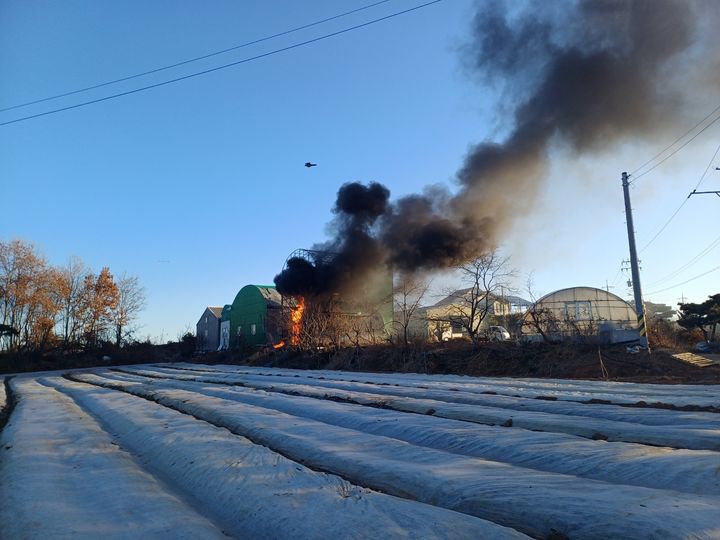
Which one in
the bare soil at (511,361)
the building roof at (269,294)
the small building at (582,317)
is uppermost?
the building roof at (269,294)

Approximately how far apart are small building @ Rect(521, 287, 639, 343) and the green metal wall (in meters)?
16.8

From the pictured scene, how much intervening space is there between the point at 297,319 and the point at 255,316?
8382 mm

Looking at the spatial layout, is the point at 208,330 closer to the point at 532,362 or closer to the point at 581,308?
the point at 581,308

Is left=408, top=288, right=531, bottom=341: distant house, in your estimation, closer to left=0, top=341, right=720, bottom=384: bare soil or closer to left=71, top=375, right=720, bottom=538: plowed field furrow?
left=0, top=341, right=720, bottom=384: bare soil

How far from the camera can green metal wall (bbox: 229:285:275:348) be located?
106 feet

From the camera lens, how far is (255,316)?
33.4 meters

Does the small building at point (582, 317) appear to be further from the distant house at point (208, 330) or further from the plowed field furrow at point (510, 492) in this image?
the distant house at point (208, 330)

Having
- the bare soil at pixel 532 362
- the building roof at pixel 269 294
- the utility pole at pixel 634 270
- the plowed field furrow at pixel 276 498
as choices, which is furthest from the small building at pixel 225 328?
the plowed field furrow at pixel 276 498

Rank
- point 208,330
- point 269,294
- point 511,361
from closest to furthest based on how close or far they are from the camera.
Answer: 1. point 511,361
2. point 269,294
3. point 208,330

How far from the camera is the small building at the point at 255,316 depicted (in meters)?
30.7

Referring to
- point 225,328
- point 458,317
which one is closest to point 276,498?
point 458,317

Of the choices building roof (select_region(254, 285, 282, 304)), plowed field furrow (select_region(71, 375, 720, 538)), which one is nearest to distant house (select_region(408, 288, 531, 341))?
building roof (select_region(254, 285, 282, 304))

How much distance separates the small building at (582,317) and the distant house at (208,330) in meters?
26.1

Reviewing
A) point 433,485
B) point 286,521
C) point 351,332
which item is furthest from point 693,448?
point 351,332
